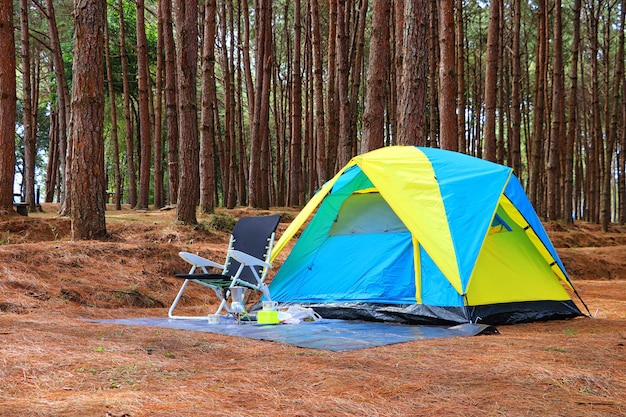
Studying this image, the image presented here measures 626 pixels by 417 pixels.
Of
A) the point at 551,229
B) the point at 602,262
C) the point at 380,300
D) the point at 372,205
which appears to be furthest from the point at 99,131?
the point at 551,229

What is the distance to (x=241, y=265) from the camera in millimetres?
5859

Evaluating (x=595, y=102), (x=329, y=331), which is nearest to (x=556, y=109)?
(x=595, y=102)

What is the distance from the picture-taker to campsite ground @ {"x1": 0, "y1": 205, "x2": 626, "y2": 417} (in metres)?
2.47

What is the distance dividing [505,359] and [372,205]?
3194 millimetres

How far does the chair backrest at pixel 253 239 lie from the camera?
6.29m

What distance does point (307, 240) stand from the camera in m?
6.84

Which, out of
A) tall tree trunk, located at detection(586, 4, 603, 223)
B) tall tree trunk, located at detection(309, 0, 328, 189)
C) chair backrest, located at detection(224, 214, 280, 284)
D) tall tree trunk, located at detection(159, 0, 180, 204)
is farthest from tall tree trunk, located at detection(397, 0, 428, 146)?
tall tree trunk, located at detection(586, 4, 603, 223)

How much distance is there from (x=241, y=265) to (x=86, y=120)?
9.84 feet

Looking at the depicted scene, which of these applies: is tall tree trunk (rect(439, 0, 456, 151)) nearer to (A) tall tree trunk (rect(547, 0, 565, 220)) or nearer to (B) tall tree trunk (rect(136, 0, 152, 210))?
(A) tall tree trunk (rect(547, 0, 565, 220))

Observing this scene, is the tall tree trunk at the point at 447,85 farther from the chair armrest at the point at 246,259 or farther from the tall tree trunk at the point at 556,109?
the tall tree trunk at the point at 556,109

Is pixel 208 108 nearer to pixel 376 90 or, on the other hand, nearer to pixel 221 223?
pixel 221 223

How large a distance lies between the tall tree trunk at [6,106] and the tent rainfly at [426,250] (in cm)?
499

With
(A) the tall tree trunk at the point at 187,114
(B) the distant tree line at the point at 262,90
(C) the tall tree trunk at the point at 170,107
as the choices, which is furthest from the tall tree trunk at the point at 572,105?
(A) the tall tree trunk at the point at 187,114

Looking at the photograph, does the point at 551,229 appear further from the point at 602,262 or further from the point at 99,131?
the point at 99,131
